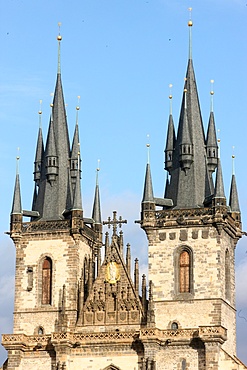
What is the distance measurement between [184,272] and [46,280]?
332 inches

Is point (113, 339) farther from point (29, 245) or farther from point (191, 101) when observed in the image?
point (191, 101)

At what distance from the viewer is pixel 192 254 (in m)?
82.8

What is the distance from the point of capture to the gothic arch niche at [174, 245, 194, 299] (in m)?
82.6

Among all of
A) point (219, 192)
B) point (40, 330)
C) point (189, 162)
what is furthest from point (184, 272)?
point (40, 330)

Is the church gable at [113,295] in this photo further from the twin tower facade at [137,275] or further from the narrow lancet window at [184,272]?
the narrow lancet window at [184,272]

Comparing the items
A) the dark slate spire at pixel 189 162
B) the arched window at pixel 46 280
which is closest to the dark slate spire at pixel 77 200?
the arched window at pixel 46 280

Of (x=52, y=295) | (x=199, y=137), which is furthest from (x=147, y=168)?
(x=52, y=295)

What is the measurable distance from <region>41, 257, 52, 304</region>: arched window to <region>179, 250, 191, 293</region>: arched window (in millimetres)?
7954

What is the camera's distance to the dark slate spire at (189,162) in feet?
277

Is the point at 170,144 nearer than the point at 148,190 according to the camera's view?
No

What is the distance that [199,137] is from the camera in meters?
86.3

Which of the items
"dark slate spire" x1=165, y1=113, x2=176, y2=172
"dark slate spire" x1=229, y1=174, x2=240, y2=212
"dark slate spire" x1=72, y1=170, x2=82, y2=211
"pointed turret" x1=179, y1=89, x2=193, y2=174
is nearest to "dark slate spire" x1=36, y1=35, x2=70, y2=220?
"dark slate spire" x1=72, y1=170, x2=82, y2=211

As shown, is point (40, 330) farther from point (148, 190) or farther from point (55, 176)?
point (148, 190)

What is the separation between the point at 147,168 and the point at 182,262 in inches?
237
